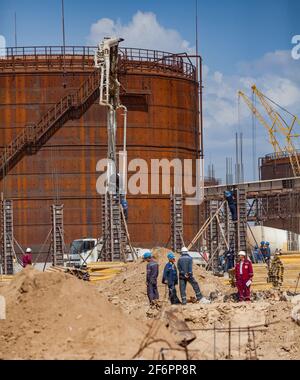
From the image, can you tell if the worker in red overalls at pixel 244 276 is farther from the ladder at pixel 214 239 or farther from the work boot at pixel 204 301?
the ladder at pixel 214 239

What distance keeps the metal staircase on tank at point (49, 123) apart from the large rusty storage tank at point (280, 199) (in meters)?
12.4

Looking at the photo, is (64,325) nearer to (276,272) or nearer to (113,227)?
(276,272)

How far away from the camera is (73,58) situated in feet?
176

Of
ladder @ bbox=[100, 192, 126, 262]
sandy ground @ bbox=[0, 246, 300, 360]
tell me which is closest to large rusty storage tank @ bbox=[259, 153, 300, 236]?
ladder @ bbox=[100, 192, 126, 262]

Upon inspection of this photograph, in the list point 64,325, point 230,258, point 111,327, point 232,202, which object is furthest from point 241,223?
point 111,327

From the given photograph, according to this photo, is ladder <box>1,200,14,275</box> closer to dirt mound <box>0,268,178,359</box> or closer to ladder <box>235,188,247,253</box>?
ladder <box>235,188,247,253</box>

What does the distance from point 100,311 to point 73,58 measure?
122 feet

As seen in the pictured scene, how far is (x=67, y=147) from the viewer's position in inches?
2073

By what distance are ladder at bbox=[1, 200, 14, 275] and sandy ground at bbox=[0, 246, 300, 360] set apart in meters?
23.2

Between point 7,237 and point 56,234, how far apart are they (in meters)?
3.51

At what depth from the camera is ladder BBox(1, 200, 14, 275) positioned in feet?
150
